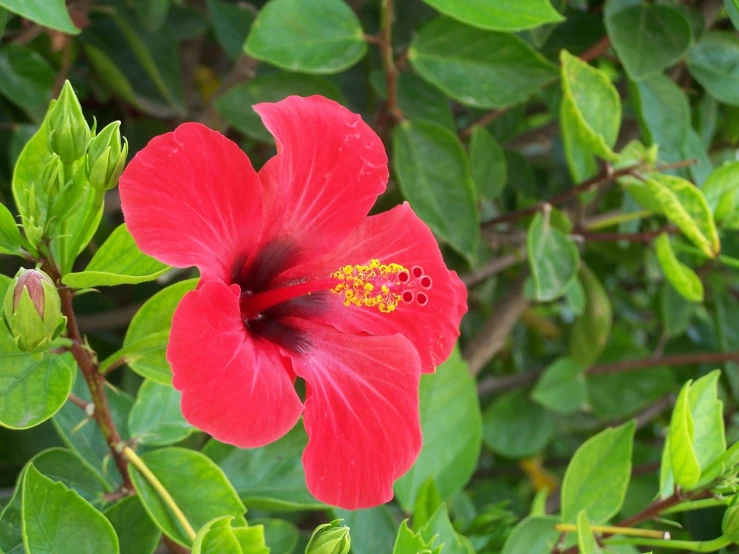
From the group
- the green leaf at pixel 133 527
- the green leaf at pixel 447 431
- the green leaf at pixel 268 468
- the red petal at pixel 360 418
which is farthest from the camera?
the green leaf at pixel 447 431

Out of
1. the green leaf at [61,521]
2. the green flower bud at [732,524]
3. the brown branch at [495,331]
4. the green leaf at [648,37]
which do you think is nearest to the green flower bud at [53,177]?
the green leaf at [61,521]

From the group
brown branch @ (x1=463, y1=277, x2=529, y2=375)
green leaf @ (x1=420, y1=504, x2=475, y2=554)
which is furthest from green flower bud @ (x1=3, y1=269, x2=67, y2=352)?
brown branch @ (x1=463, y1=277, x2=529, y2=375)

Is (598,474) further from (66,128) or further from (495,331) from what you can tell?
(66,128)

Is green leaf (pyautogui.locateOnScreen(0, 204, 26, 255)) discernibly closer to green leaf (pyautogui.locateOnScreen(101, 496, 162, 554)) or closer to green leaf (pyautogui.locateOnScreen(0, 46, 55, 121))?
green leaf (pyautogui.locateOnScreen(101, 496, 162, 554))

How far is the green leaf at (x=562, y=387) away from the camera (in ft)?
5.56

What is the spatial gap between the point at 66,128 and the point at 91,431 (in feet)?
1.55

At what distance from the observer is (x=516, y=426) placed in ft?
5.79

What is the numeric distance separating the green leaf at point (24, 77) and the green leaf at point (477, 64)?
0.61 metres

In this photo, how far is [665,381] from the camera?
1.81 meters

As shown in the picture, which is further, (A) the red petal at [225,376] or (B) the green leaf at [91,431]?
(B) the green leaf at [91,431]

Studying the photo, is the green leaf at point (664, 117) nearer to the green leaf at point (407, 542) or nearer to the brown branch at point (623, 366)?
the brown branch at point (623, 366)

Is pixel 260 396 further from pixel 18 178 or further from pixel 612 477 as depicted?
pixel 612 477

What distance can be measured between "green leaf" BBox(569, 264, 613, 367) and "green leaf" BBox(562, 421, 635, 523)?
1.84ft

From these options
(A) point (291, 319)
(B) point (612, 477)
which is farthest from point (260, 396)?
(B) point (612, 477)
